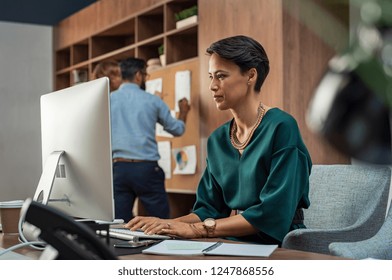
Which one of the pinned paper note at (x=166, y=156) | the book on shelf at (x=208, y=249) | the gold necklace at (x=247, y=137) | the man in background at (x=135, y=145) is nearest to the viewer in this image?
the book on shelf at (x=208, y=249)

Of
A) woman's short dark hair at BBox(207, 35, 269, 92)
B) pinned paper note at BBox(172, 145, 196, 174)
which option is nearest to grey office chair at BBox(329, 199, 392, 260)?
woman's short dark hair at BBox(207, 35, 269, 92)

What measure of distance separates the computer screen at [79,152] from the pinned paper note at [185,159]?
211cm

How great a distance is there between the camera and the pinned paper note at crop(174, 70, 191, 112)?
137 inches

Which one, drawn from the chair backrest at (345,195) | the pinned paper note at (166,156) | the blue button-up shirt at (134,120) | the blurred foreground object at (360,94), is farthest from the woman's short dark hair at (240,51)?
the pinned paper note at (166,156)

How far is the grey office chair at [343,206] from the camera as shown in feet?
5.53

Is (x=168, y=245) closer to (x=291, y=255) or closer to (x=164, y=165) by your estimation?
(x=291, y=255)

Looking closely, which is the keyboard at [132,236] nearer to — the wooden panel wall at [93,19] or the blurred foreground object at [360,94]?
the blurred foreground object at [360,94]

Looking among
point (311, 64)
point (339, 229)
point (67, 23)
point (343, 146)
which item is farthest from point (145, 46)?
point (343, 146)

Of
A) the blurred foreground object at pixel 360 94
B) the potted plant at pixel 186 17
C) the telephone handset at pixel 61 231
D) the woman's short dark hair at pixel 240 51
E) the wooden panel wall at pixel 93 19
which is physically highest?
the wooden panel wall at pixel 93 19

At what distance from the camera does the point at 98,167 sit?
3.65ft

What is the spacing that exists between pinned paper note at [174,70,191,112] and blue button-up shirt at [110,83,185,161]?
362 mm

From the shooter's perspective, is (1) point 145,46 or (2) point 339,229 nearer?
(2) point 339,229

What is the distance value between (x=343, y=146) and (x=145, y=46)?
3994 mm

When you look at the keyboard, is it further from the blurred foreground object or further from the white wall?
the white wall
